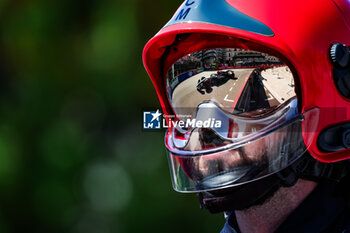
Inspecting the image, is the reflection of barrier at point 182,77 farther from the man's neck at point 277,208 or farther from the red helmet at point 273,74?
the man's neck at point 277,208

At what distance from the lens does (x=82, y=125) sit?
495cm

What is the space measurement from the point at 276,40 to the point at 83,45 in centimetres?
382

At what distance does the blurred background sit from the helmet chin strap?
3.29 metres

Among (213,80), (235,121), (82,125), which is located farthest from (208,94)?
(82,125)

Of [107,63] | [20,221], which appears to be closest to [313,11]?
[107,63]

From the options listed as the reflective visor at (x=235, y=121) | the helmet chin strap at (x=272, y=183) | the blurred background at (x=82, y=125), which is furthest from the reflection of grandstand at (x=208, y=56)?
the blurred background at (x=82, y=125)

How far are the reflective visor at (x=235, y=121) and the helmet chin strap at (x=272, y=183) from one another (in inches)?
1.7

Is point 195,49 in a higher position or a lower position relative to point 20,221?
higher

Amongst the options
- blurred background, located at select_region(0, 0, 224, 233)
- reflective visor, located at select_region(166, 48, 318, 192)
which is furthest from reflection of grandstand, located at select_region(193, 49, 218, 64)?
blurred background, located at select_region(0, 0, 224, 233)

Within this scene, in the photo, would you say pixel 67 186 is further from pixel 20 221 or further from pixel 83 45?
pixel 83 45

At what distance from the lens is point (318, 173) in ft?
4.88

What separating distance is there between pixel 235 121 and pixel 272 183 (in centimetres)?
23

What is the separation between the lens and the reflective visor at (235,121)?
1440 mm

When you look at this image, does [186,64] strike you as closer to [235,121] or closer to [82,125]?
[235,121]
